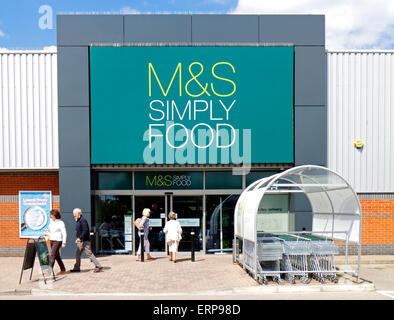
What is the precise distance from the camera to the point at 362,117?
14156 mm

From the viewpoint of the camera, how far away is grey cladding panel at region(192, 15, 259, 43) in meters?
13.7

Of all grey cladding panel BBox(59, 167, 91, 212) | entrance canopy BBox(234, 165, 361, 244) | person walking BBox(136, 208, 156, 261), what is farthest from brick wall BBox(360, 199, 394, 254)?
grey cladding panel BBox(59, 167, 91, 212)

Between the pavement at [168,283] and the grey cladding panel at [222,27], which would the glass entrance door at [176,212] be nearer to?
the pavement at [168,283]

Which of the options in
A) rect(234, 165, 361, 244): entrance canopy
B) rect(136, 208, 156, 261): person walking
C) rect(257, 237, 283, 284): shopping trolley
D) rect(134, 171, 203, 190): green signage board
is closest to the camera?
rect(257, 237, 283, 284): shopping trolley

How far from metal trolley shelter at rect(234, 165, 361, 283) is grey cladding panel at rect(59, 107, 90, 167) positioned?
5.43 metres

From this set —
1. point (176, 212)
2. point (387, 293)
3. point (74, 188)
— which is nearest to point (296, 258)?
point (387, 293)

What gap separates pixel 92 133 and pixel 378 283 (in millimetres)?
9532

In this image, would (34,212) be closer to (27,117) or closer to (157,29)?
(27,117)

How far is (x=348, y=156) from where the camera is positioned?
46.2ft

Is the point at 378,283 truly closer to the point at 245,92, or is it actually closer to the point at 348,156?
the point at 348,156

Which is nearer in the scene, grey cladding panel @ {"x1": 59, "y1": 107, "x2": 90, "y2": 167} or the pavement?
the pavement

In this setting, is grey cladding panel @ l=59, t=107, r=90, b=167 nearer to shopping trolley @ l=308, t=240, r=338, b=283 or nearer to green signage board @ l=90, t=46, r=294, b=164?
green signage board @ l=90, t=46, r=294, b=164

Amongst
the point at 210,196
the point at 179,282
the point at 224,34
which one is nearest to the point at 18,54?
the point at 224,34

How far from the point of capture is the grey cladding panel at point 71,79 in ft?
44.4
